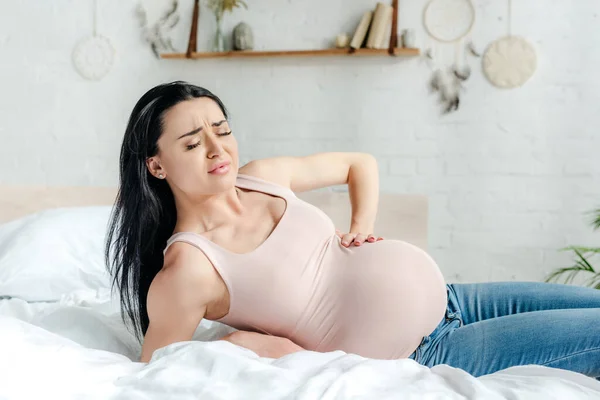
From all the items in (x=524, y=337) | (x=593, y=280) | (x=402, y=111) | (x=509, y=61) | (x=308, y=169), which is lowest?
(x=593, y=280)

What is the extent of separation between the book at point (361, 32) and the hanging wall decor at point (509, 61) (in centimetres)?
51

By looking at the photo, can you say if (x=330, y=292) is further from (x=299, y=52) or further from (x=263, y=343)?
(x=299, y=52)

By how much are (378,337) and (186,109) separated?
1.97 ft

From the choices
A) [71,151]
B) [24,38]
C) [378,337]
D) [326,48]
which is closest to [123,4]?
[24,38]

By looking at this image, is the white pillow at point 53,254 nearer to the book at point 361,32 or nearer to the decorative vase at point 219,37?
the decorative vase at point 219,37

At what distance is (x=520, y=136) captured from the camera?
2771mm

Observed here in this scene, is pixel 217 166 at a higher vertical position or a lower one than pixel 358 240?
higher

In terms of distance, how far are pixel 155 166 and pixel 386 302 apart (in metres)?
0.55

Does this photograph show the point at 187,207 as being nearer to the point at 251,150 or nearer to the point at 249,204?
the point at 249,204

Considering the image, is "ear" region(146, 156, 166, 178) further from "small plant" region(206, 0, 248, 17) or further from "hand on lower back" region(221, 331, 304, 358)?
"small plant" region(206, 0, 248, 17)

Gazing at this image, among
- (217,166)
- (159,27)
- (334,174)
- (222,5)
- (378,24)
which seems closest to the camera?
(217,166)

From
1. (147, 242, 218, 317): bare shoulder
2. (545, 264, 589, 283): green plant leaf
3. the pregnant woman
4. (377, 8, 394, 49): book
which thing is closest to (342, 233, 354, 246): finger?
the pregnant woman

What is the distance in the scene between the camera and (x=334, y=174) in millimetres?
1717

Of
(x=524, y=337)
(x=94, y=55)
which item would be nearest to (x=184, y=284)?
(x=524, y=337)
